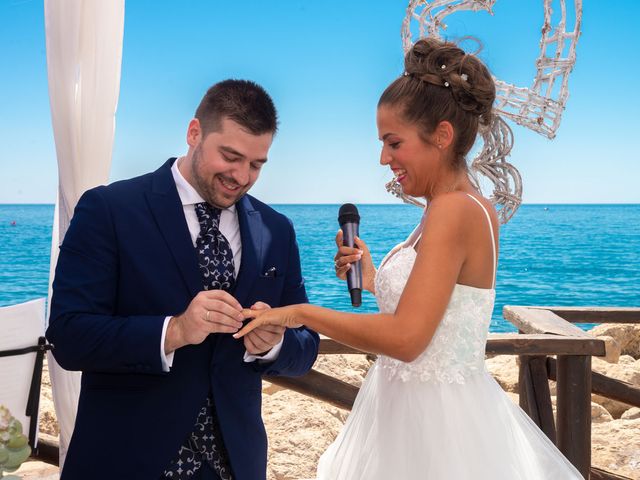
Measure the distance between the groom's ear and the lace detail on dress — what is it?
0.68 m

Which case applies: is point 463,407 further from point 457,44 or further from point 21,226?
point 21,226

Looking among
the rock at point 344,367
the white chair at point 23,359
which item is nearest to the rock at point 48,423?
the rock at point 344,367

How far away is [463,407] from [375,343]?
16.4 inches

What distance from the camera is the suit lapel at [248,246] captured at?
1.91 metres

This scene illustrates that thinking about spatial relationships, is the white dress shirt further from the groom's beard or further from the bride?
the bride

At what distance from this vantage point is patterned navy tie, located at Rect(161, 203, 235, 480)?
72.6 inches

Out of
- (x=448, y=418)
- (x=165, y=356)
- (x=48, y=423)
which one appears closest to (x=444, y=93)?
(x=448, y=418)

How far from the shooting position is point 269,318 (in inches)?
72.4

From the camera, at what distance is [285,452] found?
16.1 feet

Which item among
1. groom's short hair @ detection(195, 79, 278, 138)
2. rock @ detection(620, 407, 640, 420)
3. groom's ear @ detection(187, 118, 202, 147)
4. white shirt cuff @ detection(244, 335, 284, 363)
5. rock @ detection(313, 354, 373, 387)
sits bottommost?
rock @ detection(620, 407, 640, 420)

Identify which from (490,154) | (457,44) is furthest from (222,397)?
(490,154)

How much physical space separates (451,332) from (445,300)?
9.6 inches

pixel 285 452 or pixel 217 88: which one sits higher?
pixel 217 88

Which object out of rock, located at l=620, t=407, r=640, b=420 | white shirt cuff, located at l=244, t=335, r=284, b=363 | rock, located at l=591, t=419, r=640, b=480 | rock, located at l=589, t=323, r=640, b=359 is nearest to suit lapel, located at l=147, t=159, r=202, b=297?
white shirt cuff, located at l=244, t=335, r=284, b=363
